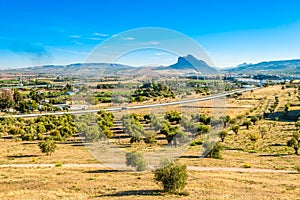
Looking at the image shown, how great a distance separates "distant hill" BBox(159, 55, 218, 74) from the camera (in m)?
13.9

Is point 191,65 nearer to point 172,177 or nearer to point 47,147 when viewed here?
point 172,177

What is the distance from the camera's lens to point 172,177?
16406mm

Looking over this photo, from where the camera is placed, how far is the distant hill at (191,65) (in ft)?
45.6

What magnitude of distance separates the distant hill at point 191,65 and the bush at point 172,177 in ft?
17.9

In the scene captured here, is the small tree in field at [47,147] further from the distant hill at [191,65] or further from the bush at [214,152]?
the distant hill at [191,65]

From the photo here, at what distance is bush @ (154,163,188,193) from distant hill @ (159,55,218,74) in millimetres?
5452

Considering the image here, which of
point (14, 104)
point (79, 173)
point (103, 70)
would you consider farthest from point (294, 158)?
point (14, 104)

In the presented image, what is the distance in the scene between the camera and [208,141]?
33938mm

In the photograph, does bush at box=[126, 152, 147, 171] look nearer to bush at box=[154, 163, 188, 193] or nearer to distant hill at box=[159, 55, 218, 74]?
bush at box=[154, 163, 188, 193]

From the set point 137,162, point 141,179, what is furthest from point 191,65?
point 137,162

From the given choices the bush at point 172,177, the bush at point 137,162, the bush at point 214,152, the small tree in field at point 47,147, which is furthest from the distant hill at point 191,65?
the small tree in field at point 47,147

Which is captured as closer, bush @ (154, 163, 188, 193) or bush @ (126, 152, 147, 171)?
bush @ (154, 163, 188, 193)

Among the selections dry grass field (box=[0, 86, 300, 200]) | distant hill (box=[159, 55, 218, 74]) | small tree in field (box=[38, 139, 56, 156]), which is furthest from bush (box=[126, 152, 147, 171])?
small tree in field (box=[38, 139, 56, 156])

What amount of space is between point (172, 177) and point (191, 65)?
20.5 feet
